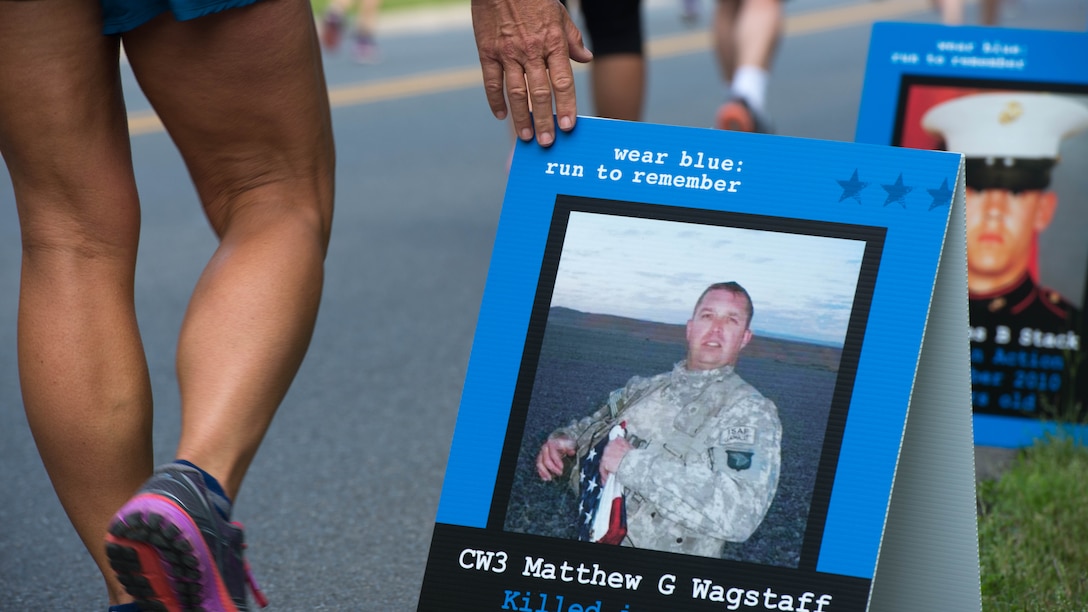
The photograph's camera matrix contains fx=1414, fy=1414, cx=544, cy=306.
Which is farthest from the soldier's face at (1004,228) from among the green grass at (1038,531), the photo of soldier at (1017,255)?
the green grass at (1038,531)

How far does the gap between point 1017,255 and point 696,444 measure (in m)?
1.37

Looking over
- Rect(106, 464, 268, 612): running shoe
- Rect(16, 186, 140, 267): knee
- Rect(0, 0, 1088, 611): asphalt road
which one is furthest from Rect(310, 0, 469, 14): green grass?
Rect(106, 464, 268, 612): running shoe

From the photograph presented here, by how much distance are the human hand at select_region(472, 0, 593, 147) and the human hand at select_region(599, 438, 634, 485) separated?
40 cm

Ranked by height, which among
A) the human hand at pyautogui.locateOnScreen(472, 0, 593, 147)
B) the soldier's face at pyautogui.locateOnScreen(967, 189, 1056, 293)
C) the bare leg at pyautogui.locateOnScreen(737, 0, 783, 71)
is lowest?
the human hand at pyautogui.locateOnScreen(472, 0, 593, 147)

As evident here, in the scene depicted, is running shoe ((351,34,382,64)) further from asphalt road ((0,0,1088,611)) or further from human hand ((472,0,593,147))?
human hand ((472,0,593,147))

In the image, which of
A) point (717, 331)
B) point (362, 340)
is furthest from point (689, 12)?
point (717, 331)

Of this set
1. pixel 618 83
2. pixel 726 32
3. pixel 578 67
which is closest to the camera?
pixel 618 83

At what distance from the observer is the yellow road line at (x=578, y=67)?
909 cm

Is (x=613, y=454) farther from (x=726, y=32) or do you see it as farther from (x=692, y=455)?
(x=726, y=32)

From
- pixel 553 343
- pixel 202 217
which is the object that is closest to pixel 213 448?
pixel 553 343

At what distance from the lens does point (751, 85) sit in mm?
4418

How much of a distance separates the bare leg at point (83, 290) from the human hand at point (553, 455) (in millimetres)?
542

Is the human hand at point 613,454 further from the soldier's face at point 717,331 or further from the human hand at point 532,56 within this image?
the human hand at point 532,56

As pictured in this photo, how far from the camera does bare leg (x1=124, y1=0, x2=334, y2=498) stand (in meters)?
1.82
